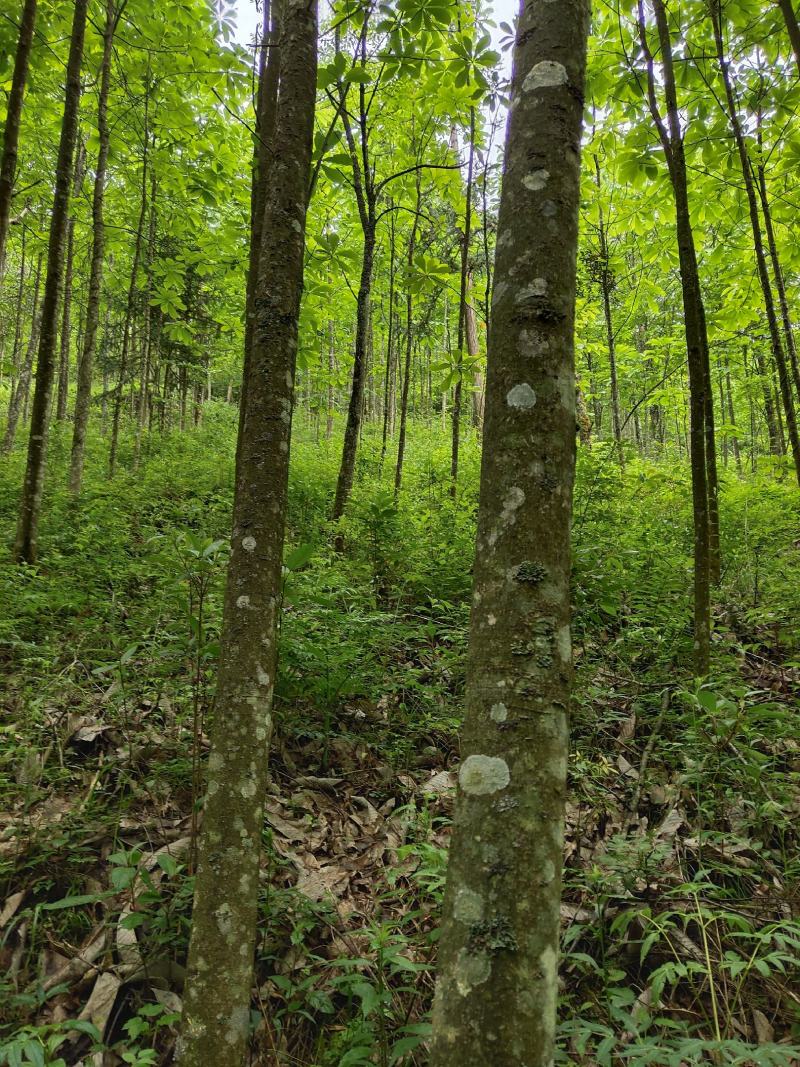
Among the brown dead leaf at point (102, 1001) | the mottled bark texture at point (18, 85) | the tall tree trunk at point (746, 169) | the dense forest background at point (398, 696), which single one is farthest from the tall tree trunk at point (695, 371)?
the mottled bark texture at point (18, 85)

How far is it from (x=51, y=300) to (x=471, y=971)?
256 inches

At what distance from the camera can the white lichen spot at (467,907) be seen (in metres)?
1.20

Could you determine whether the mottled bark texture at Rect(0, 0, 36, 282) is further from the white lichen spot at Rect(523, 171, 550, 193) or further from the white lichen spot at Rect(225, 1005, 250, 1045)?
the white lichen spot at Rect(225, 1005, 250, 1045)

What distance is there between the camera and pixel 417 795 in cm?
343

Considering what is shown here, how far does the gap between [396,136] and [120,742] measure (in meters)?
9.53

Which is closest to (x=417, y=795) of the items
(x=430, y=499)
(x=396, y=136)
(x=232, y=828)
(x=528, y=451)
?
(x=232, y=828)

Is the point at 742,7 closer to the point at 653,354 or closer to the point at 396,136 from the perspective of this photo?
the point at 396,136


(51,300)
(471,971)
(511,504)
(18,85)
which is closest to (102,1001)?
(471,971)

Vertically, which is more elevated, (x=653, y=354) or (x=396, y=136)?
(x=396, y=136)

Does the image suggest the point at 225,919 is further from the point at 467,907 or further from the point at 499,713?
the point at 499,713

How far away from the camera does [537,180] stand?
5.21 ft

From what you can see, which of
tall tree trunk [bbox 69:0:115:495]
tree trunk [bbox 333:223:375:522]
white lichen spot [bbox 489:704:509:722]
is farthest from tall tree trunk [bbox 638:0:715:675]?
tall tree trunk [bbox 69:0:115:495]

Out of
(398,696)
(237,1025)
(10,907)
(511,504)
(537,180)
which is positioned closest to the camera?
(511,504)

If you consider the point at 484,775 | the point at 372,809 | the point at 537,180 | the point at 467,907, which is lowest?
the point at 372,809
